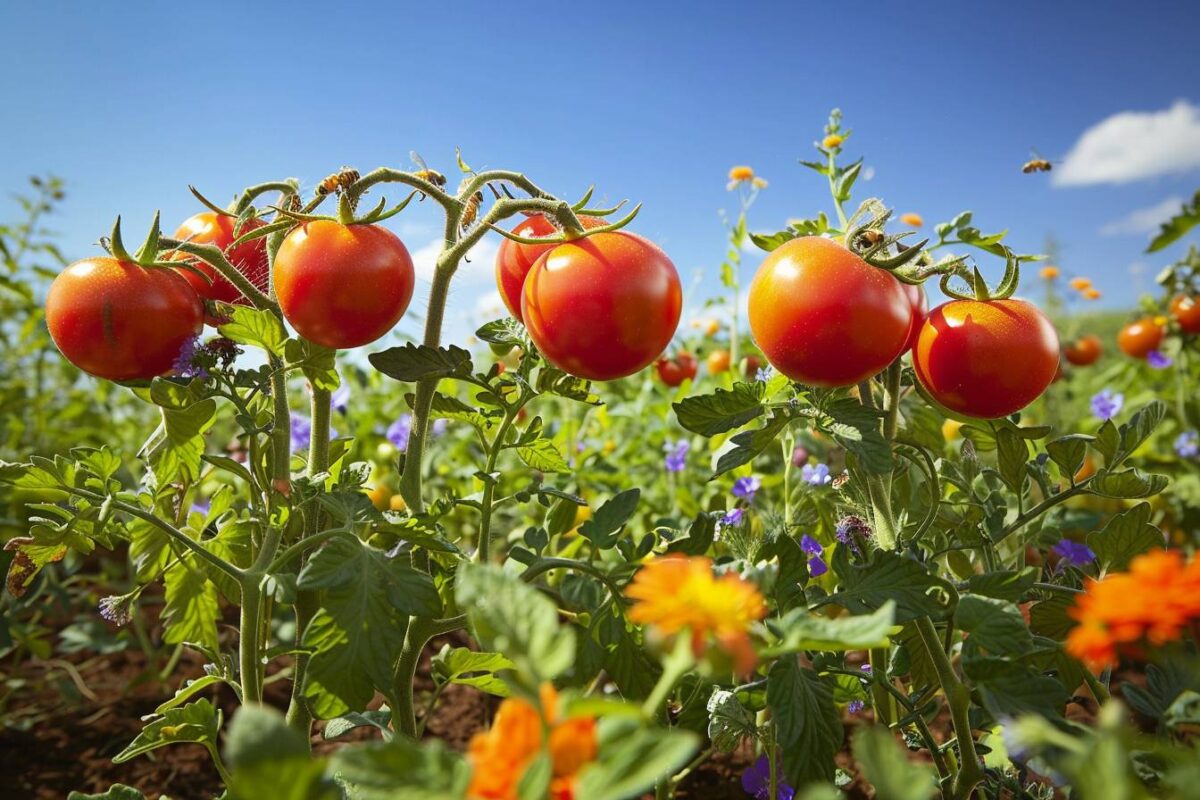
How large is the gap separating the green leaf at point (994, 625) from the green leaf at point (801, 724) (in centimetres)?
14

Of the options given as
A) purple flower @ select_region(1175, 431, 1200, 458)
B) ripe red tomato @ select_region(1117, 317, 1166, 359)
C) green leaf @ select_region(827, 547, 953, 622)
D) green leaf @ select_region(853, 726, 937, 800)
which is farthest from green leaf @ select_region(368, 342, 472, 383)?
ripe red tomato @ select_region(1117, 317, 1166, 359)

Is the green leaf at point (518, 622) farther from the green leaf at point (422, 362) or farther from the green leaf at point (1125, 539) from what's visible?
the green leaf at point (1125, 539)

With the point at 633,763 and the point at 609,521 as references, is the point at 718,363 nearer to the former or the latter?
the point at 609,521

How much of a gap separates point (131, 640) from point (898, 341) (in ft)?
7.14

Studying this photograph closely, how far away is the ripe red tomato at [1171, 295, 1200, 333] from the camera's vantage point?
2662 mm

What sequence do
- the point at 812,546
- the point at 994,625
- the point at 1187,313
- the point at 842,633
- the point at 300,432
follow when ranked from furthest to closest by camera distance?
the point at 1187,313, the point at 300,432, the point at 812,546, the point at 994,625, the point at 842,633

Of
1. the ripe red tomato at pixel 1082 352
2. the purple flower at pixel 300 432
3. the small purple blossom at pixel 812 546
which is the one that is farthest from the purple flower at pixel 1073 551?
the ripe red tomato at pixel 1082 352

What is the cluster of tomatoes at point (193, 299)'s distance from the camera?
2.67 ft

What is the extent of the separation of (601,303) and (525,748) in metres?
0.48

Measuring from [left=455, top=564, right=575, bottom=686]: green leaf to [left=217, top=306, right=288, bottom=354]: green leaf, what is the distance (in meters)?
0.49

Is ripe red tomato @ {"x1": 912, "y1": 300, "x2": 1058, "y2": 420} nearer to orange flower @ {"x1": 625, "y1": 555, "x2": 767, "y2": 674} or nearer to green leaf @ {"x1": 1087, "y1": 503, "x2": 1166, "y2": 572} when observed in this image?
green leaf @ {"x1": 1087, "y1": 503, "x2": 1166, "y2": 572}

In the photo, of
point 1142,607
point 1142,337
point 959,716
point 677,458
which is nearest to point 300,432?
point 677,458

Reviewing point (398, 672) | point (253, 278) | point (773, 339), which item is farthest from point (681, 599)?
point (253, 278)

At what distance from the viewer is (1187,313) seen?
8.80ft
